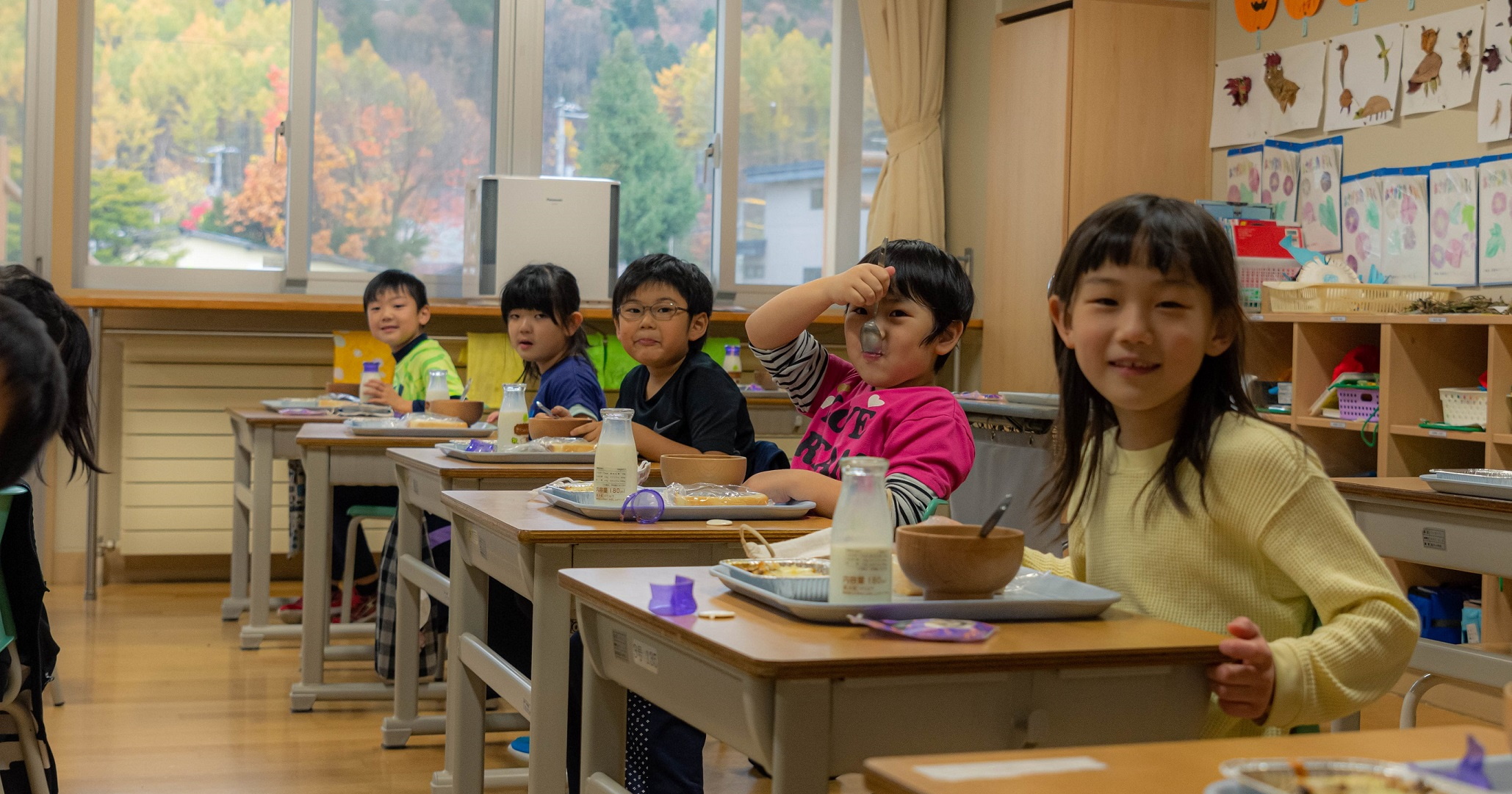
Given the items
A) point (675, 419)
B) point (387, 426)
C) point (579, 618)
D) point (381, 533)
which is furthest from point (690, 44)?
point (579, 618)

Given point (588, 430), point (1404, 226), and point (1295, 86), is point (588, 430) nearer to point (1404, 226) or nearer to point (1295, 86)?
point (1404, 226)

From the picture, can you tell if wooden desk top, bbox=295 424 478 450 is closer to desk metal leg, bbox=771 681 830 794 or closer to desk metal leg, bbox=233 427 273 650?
desk metal leg, bbox=233 427 273 650

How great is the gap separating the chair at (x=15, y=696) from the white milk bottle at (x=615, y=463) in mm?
782

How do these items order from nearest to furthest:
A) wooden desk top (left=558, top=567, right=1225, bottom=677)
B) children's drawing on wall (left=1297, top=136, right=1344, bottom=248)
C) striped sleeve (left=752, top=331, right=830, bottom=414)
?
wooden desk top (left=558, top=567, right=1225, bottom=677) → striped sleeve (left=752, top=331, right=830, bottom=414) → children's drawing on wall (left=1297, top=136, right=1344, bottom=248)

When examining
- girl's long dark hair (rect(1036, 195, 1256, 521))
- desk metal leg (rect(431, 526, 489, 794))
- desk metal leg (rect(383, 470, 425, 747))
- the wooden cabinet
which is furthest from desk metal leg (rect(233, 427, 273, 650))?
girl's long dark hair (rect(1036, 195, 1256, 521))

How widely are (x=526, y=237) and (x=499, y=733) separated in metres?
2.46

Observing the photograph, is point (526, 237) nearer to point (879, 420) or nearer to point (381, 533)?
point (381, 533)

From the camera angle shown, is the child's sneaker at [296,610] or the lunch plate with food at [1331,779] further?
the child's sneaker at [296,610]

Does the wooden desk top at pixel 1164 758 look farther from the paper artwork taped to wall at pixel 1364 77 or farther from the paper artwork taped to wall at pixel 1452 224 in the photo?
the paper artwork taped to wall at pixel 1364 77

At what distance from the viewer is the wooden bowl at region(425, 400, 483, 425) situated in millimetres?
3484

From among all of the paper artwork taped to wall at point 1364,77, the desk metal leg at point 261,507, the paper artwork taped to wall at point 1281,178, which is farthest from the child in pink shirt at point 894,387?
the paper artwork taped to wall at point 1281,178

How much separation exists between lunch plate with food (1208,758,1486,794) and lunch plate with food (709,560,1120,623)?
0.45 meters

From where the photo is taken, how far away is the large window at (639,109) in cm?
575

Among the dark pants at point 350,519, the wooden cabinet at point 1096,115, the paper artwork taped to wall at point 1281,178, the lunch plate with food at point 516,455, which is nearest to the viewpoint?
the lunch plate with food at point 516,455
